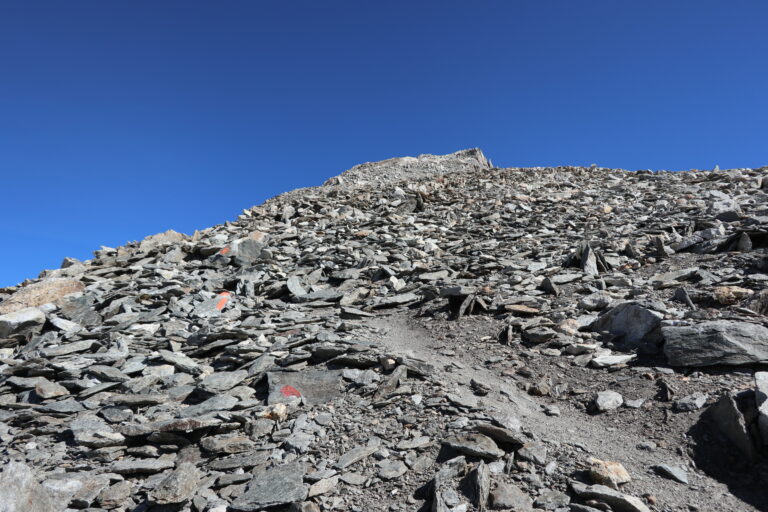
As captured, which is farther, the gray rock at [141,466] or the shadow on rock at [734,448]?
the gray rock at [141,466]

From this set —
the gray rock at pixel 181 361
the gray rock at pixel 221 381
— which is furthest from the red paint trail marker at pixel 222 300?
the gray rock at pixel 221 381

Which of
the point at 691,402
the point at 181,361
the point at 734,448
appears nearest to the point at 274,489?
the point at 181,361

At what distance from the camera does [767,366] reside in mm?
5379

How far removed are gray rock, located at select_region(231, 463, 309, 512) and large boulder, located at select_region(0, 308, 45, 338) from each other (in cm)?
868

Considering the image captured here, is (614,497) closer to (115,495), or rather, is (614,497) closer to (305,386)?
(305,386)

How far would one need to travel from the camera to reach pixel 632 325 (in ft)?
23.1

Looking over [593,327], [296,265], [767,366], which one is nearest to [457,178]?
[296,265]

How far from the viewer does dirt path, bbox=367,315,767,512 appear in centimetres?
402

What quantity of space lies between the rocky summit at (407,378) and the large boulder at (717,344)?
2 cm

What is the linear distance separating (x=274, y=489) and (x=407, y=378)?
2667 mm

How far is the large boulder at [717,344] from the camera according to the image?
5566mm

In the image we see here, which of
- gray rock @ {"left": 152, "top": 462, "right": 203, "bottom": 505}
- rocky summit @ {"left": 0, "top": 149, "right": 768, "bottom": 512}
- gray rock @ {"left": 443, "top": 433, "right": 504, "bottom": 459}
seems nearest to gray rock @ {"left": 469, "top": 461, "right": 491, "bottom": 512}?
rocky summit @ {"left": 0, "top": 149, "right": 768, "bottom": 512}

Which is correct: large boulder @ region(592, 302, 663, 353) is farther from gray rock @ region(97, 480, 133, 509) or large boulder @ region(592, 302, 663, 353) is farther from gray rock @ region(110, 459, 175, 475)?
gray rock @ region(97, 480, 133, 509)

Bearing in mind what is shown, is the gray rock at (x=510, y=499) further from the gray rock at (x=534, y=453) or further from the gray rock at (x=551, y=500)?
the gray rock at (x=534, y=453)
